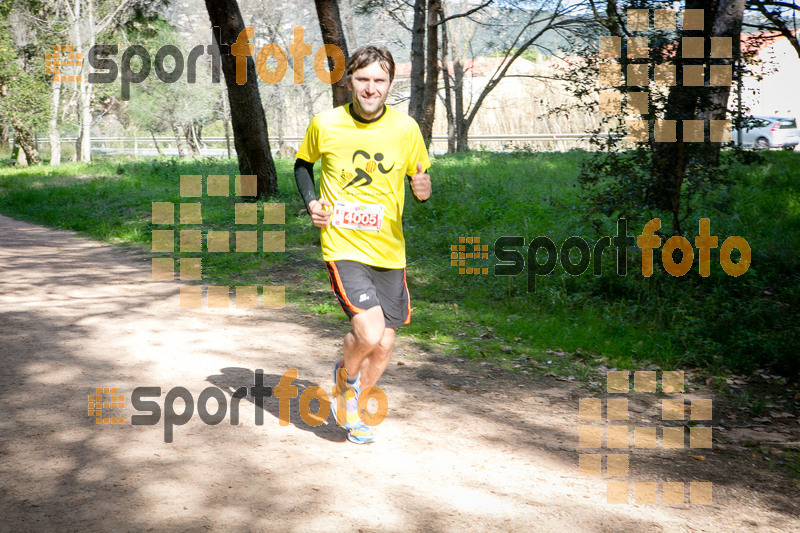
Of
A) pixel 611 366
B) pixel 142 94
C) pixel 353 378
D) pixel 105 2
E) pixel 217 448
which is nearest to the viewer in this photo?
pixel 217 448

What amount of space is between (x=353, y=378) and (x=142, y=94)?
143 feet

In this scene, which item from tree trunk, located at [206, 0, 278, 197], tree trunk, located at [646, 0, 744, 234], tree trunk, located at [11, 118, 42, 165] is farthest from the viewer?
tree trunk, located at [11, 118, 42, 165]

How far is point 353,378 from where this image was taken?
471cm

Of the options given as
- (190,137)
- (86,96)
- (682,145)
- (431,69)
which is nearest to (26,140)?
(86,96)

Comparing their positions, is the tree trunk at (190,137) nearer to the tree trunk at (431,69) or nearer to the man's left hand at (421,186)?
the tree trunk at (431,69)

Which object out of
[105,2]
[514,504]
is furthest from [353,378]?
[105,2]

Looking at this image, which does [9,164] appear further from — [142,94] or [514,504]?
[514,504]

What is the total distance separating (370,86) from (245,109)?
37.4 ft

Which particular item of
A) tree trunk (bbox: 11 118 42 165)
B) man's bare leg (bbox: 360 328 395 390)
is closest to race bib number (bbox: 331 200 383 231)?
man's bare leg (bbox: 360 328 395 390)

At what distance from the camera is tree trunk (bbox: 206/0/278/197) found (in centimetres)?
1443

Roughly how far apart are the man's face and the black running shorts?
99 centimetres

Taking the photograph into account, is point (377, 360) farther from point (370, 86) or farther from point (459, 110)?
point (459, 110)

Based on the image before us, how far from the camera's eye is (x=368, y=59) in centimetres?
434

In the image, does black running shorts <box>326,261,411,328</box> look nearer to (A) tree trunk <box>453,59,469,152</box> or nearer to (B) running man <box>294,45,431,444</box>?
(B) running man <box>294,45,431,444</box>
